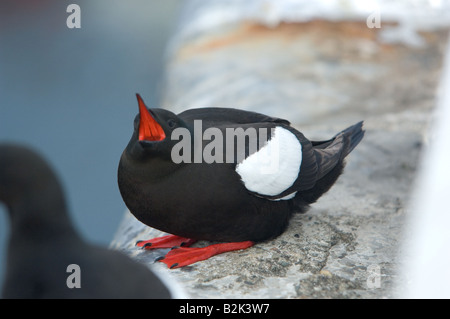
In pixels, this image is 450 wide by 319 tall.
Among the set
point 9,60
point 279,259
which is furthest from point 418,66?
point 9,60

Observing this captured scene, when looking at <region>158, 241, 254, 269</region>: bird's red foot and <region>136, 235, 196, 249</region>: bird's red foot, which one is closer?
<region>158, 241, 254, 269</region>: bird's red foot

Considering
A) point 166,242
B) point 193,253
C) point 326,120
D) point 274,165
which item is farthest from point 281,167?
point 326,120

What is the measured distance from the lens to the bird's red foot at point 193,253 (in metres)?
2.42

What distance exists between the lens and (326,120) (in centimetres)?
423

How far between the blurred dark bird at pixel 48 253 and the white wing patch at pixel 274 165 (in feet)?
1.94

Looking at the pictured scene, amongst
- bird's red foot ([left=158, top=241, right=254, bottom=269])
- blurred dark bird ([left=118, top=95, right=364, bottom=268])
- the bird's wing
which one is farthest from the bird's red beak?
bird's red foot ([left=158, top=241, right=254, bottom=269])

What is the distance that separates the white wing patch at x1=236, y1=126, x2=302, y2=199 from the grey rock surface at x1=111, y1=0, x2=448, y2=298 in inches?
11.0

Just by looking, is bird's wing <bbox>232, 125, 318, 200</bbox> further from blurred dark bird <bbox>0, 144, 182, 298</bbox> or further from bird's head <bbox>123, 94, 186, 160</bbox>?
blurred dark bird <bbox>0, 144, 182, 298</bbox>

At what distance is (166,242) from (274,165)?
0.60m

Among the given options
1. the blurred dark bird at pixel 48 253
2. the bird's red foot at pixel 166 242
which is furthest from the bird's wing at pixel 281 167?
the blurred dark bird at pixel 48 253

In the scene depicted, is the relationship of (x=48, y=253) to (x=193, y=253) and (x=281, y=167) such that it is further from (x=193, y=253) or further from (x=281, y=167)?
(x=281, y=167)

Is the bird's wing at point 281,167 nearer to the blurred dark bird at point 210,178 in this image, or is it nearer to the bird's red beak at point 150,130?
the blurred dark bird at point 210,178

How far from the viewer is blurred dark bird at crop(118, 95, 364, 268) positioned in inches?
90.1

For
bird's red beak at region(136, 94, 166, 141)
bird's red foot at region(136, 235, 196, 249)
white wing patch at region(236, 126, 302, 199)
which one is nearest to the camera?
bird's red beak at region(136, 94, 166, 141)
